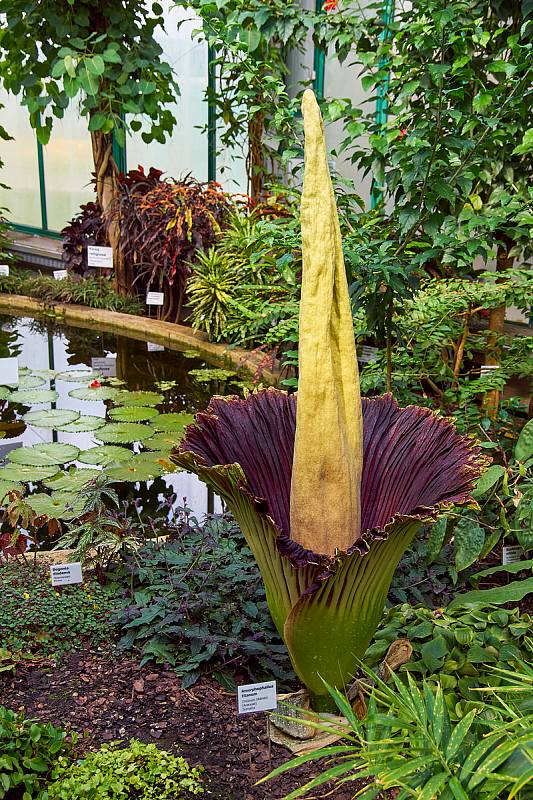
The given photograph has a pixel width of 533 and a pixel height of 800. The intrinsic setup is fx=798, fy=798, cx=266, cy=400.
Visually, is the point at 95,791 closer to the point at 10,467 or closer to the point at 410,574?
the point at 410,574

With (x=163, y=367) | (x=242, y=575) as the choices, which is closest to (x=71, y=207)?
(x=163, y=367)

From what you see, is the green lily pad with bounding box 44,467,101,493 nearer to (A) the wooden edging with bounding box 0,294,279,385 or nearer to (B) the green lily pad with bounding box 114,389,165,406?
(B) the green lily pad with bounding box 114,389,165,406

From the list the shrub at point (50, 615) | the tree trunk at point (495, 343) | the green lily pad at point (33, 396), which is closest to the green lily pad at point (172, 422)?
the green lily pad at point (33, 396)

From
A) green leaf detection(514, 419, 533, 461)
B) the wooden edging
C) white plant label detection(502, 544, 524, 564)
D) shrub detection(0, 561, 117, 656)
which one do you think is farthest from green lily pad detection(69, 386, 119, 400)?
green leaf detection(514, 419, 533, 461)

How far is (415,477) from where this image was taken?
1.62 meters

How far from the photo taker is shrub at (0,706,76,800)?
143cm

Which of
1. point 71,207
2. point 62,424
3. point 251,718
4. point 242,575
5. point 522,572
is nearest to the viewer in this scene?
point 251,718

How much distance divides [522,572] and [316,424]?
3.89ft

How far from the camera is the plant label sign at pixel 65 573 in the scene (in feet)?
6.98

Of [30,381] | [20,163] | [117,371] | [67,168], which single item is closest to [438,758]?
[30,381]

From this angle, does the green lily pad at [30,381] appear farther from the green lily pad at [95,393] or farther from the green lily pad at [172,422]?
the green lily pad at [172,422]

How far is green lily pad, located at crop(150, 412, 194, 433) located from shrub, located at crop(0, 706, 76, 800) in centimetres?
219

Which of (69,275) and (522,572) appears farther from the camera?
(69,275)

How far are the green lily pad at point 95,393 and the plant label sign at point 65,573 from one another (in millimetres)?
2051
